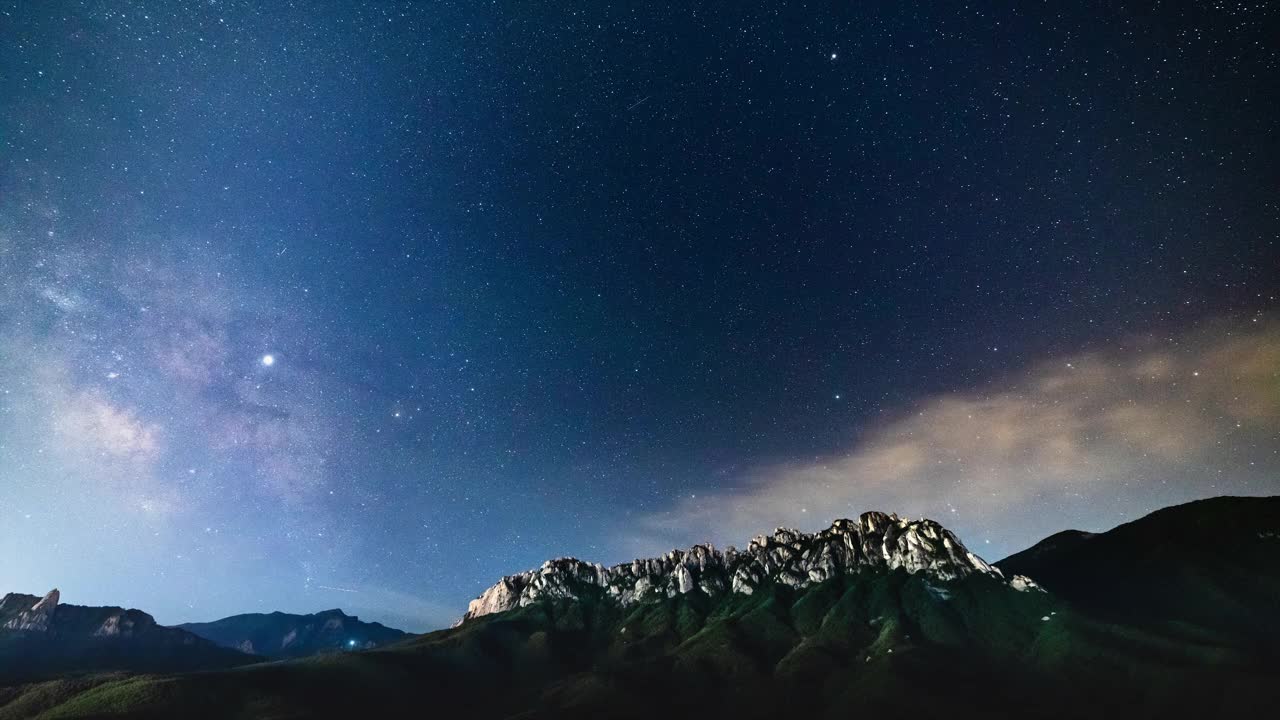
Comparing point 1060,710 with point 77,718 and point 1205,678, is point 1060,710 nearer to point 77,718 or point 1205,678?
point 1205,678

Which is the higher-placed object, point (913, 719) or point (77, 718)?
point (77, 718)

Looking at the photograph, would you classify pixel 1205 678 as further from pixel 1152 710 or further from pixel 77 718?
pixel 77 718

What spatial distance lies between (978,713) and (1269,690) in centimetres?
8475

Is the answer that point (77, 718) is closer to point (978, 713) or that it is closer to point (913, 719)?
point (913, 719)

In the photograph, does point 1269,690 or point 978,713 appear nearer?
point 1269,690

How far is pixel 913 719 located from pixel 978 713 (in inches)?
920

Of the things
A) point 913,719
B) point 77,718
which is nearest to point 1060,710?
point 913,719

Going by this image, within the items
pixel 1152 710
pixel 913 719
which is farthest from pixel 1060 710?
pixel 913 719

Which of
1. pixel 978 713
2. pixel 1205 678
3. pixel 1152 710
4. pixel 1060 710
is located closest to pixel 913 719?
pixel 978 713

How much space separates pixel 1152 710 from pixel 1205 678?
1224 inches

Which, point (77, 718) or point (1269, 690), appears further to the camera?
point (77, 718)

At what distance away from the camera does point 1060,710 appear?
7771 inches

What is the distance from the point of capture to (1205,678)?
19862 centimetres

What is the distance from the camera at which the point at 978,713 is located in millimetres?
197375
